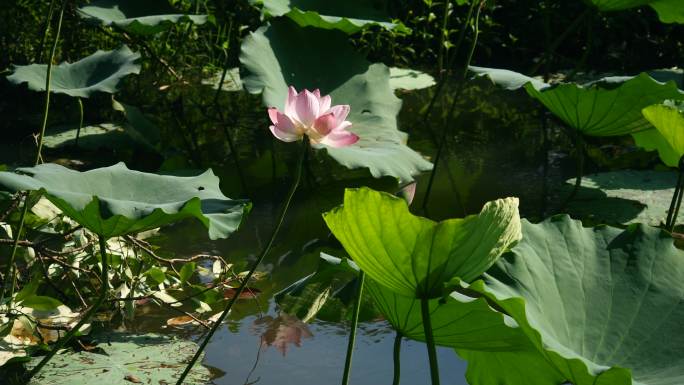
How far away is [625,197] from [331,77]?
109cm

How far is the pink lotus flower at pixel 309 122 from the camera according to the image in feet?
4.65

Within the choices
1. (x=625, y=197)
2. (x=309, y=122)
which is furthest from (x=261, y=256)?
(x=625, y=197)

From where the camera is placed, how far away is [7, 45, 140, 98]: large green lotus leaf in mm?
3334

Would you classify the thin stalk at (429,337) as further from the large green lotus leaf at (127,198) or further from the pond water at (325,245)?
the pond water at (325,245)

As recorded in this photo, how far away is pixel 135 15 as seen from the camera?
4.19 meters

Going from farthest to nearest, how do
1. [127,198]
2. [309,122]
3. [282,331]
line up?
[282,331], [127,198], [309,122]

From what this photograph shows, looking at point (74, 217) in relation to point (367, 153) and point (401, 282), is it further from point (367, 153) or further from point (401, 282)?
point (367, 153)

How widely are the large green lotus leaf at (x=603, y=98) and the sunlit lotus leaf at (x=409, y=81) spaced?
1.44 m

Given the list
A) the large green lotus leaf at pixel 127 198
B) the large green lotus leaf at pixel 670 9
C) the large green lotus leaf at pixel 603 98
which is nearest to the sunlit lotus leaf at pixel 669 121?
the large green lotus leaf at pixel 603 98

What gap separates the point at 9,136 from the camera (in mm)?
3850

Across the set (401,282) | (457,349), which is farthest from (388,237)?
(457,349)

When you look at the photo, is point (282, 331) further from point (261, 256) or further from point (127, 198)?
point (261, 256)

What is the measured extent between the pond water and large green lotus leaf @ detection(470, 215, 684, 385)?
0.36 metres

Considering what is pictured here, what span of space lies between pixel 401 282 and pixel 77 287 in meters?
1.16
